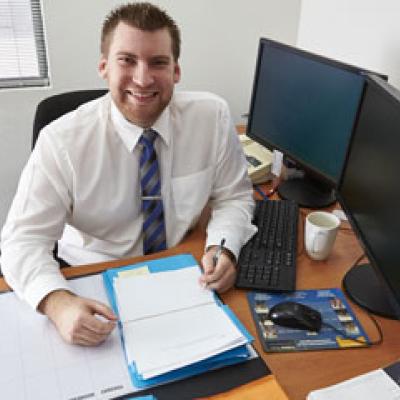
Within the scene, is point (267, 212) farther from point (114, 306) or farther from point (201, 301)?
point (114, 306)

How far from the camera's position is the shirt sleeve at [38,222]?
41.4 inches

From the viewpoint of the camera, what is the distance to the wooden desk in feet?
2.92

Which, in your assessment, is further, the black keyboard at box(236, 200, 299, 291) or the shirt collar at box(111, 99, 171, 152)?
the shirt collar at box(111, 99, 171, 152)

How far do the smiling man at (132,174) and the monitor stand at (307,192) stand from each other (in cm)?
19

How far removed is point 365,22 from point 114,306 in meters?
1.29

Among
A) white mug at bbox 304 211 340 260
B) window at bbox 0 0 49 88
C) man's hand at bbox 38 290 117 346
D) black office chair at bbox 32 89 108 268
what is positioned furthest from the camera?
window at bbox 0 0 49 88

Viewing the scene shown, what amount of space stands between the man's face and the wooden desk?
394 mm

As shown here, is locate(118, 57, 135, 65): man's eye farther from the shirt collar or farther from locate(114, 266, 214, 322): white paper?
locate(114, 266, 214, 322): white paper

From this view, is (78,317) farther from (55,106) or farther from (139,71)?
(55,106)

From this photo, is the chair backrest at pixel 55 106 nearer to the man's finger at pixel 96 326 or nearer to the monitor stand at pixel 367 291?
the man's finger at pixel 96 326

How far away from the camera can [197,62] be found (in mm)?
2135

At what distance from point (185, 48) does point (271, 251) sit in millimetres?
1208

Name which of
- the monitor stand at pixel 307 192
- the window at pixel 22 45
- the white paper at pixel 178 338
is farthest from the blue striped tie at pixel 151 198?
the window at pixel 22 45

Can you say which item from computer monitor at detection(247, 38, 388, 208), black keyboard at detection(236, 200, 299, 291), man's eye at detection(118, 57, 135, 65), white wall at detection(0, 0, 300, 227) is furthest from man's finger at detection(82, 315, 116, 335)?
white wall at detection(0, 0, 300, 227)
